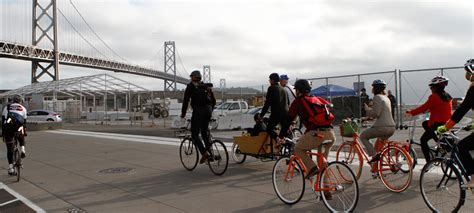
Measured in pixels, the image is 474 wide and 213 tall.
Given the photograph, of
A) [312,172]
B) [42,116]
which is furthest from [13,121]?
[42,116]

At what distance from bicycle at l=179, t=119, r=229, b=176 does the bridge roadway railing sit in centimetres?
6594

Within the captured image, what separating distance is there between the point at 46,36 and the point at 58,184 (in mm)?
71749

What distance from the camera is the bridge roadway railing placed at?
6750 cm

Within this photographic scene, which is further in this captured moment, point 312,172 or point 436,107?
point 436,107

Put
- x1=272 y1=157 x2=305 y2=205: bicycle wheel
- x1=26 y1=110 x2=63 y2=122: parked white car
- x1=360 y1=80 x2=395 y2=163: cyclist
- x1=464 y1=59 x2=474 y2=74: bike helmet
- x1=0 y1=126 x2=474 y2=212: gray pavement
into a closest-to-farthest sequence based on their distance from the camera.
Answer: x1=464 y1=59 x2=474 y2=74: bike helmet → x1=272 y1=157 x2=305 y2=205: bicycle wheel → x1=0 y1=126 x2=474 y2=212: gray pavement → x1=360 y1=80 x2=395 y2=163: cyclist → x1=26 y1=110 x2=63 y2=122: parked white car

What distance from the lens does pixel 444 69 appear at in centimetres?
1639

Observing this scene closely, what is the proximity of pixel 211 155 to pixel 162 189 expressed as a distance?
4.16 feet

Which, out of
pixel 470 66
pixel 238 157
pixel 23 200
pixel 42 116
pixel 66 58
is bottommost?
pixel 23 200

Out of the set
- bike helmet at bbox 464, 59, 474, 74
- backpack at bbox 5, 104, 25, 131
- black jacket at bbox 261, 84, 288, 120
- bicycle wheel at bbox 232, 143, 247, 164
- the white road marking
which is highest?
bike helmet at bbox 464, 59, 474, 74

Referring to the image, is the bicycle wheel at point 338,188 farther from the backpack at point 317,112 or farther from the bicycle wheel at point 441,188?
the bicycle wheel at point 441,188

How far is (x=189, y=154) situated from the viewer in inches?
353

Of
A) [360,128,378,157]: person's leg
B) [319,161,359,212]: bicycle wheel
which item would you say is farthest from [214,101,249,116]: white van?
[319,161,359,212]: bicycle wheel

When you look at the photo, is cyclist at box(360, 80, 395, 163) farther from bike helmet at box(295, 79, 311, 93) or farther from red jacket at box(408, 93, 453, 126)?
bike helmet at box(295, 79, 311, 93)

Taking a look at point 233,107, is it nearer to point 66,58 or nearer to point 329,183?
point 329,183
